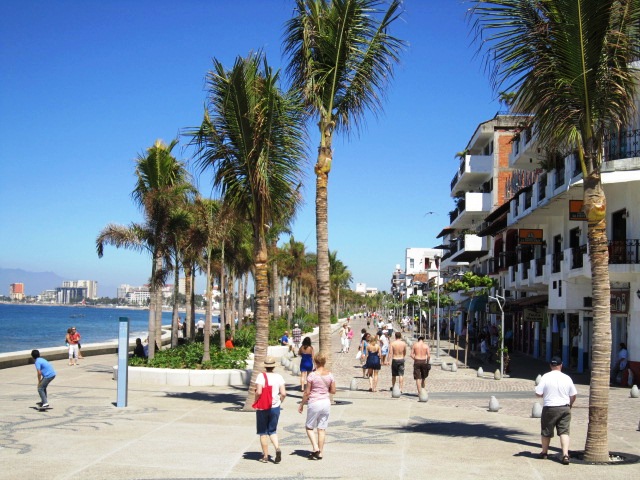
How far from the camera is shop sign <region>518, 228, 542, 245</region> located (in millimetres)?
33531

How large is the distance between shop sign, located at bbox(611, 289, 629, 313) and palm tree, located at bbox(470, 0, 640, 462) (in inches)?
513

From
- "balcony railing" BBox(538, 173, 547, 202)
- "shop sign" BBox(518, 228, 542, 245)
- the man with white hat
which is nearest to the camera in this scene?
"balcony railing" BBox(538, 173, 547, 202)

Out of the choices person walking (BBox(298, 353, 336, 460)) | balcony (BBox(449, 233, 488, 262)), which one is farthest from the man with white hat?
person walking (BBox(298, 353, 336, 460))

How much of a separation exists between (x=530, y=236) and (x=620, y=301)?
10.1 metres

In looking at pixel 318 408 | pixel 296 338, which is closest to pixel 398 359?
pixel 318 408

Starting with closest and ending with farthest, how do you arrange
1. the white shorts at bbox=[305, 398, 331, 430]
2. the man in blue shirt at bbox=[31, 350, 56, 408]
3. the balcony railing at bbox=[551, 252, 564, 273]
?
the white shorts at bbox=[305, 398, 331, 430] < the man in blue shirt at bbox=[31, 350, 56, 408] < the balcony railing at bbox=[551, 252, 564, 273]

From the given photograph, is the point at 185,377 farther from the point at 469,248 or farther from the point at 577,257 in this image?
the point at 469,248

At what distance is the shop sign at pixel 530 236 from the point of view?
110 ft

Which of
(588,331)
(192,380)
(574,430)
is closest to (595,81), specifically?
Result: (574,430)

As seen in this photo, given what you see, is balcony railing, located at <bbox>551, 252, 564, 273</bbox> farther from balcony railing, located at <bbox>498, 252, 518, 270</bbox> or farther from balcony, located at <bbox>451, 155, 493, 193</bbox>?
balcony, located at <bbox>451, 155, 493, 193</bbox>

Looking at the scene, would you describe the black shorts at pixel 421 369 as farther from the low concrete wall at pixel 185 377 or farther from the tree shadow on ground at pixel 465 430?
the low concrete wall at pixel 185 377

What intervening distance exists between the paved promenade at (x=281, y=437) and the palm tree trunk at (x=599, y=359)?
1.34 ft

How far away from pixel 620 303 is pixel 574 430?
35.6 feet

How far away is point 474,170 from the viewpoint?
5425cm
